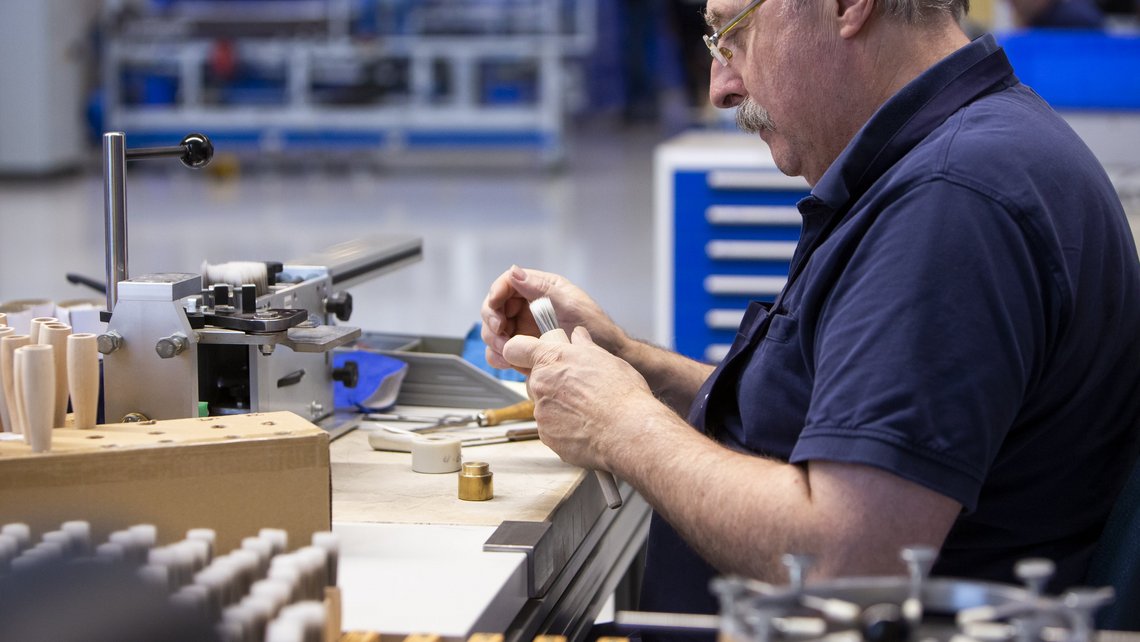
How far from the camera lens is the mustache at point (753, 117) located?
1.33 meters

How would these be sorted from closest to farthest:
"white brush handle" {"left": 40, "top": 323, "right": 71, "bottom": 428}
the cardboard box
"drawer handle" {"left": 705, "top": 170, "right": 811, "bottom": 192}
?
the cardboard box
"white brush handle" {"left": 40, "top": 323, "right": 71, "bottom": 428}
"drawer handle" {"left": 705, "top": 170, "right": 811, "bottom": 192}

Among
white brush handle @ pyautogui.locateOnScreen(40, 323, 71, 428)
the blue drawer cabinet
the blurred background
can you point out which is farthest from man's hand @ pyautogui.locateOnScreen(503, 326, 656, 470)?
the blurred background

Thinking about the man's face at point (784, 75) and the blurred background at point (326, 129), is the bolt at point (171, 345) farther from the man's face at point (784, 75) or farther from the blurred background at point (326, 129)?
the blurred background at point (326, 129)

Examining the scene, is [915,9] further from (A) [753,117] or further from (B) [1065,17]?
(B) [1065,17]

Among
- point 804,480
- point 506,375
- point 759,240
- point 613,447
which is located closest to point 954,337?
point 804,480

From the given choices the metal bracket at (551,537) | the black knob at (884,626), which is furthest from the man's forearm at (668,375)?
the black knob at (884,626)

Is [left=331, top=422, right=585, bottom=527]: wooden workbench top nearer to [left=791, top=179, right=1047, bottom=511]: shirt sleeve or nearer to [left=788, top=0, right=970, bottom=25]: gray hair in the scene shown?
[left=791, top=179, right=1047, bottom=511]: shirt sleeve

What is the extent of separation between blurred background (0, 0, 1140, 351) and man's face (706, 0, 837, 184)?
464 centimetres

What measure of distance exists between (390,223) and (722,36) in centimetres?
584

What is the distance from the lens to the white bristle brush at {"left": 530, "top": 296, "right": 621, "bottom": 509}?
1.29 meters

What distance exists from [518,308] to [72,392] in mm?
652

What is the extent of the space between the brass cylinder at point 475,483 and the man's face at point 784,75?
0.44m

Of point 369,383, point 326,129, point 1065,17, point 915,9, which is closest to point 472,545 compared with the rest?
point 369,383

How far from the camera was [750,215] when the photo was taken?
3643 mm
